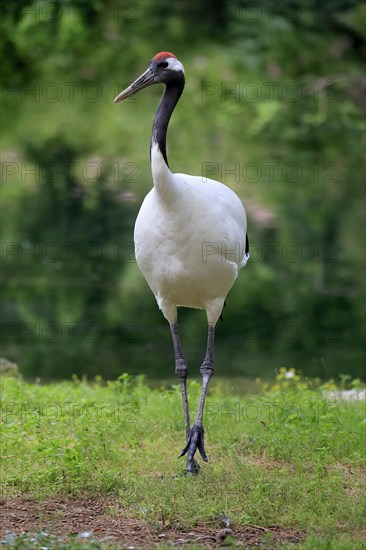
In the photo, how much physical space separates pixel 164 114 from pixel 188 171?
1038 centimetres

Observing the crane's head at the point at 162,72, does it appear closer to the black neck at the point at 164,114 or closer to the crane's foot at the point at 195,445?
the black neck at the point at 164,114

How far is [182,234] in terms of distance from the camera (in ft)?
19.4

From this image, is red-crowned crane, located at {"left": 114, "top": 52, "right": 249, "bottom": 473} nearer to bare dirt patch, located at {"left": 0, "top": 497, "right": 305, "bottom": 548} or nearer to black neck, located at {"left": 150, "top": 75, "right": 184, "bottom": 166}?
black neck, located at {"left": 150, "top": 75, "right": 184, "bottom": 166}

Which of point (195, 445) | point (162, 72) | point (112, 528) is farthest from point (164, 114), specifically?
point (112, 528)

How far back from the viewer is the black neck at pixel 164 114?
5828mm

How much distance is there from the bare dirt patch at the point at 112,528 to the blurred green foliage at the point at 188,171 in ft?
12.0

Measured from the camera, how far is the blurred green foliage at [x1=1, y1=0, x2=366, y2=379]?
1007 cm

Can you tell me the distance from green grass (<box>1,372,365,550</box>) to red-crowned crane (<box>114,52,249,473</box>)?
363 mm

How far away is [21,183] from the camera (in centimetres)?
1634

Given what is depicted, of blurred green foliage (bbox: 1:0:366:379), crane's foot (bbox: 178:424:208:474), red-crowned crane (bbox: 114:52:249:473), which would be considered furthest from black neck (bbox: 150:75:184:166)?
blurred green foliage (bbox: 1:0:366:379)

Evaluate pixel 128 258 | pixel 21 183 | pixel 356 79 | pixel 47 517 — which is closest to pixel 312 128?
pixel 356 79

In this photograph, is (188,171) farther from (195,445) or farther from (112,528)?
(112,528)

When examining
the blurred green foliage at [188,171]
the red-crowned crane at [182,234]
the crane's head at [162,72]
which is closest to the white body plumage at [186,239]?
the red-crowned crane at [182,234]

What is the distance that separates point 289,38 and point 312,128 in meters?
2.21
